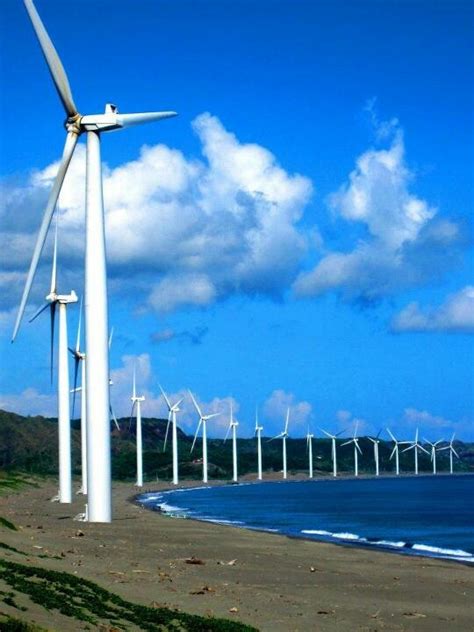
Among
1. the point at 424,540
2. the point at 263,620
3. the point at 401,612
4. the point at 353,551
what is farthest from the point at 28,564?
the point at 424,540

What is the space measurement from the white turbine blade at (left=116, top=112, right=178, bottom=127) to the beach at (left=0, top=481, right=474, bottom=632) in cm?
1868

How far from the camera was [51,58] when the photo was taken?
44219mm

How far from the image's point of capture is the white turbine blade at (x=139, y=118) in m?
46.6

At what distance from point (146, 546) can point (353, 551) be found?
13097mm

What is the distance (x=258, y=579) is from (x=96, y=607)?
11.3 meters

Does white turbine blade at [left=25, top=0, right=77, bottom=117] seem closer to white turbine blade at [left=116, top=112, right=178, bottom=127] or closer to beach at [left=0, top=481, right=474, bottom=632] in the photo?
white turbine blade at [left=116, top=112, right=178, bottom=127]

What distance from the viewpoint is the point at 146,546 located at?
3972 cm

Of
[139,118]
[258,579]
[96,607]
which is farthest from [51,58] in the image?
[96,607]

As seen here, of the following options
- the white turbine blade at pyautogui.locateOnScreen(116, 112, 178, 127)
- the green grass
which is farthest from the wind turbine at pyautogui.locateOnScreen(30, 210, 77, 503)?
the green grass

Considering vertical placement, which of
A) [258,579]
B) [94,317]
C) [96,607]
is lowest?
[258,579]

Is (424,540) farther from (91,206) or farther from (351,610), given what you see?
(351,610)

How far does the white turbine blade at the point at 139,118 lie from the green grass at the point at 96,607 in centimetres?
2674

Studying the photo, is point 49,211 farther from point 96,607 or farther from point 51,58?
point 96,607

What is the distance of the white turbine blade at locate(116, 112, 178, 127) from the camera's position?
153 feet
